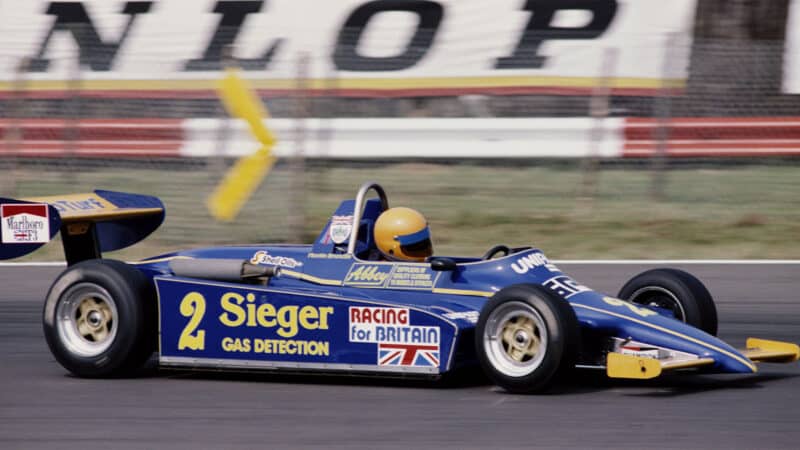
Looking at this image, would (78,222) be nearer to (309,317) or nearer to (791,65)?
(309,317)

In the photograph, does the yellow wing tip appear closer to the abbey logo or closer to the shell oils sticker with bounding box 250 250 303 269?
the abbey logo

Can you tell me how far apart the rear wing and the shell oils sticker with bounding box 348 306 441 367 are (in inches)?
75.5

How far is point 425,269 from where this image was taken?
7598mm

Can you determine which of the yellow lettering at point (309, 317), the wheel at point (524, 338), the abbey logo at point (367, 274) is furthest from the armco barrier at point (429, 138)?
the wheel at point (524, 338)

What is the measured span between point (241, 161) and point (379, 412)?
25.9ft

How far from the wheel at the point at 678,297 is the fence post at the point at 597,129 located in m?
6.46

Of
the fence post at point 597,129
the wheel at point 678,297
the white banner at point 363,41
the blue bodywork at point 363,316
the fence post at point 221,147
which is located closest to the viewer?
the blue bodywork at point 363,316

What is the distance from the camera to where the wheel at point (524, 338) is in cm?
675

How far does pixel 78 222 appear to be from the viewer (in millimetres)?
8391

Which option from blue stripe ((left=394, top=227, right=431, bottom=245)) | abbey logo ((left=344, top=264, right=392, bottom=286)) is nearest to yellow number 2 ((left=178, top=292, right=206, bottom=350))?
abbey logo ((left=344, top=264, right=392, bottom=286))

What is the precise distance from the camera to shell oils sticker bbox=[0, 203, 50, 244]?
786cm

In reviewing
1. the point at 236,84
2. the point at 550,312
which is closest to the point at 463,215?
the point at 236,84

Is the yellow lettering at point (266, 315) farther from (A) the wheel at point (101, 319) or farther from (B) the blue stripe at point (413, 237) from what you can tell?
(B) the blue stripe at point (413, 237)

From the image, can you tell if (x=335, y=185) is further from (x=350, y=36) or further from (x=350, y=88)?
(x=350, y=36)
